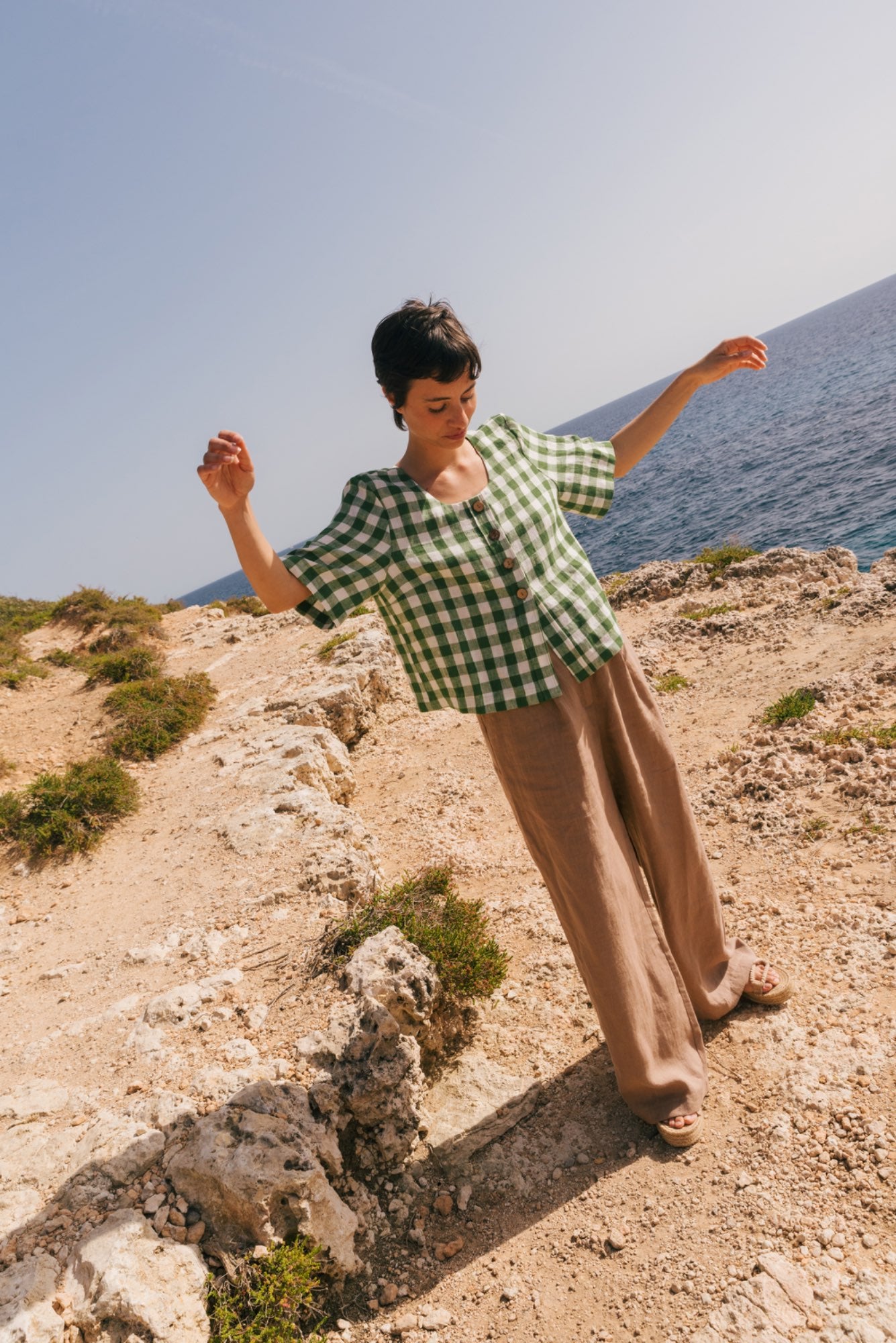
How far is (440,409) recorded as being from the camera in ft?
7.89

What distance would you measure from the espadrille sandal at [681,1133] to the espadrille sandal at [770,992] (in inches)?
26.6

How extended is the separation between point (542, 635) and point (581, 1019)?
216 centimetres

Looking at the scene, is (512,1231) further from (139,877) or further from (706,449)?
(706,449)

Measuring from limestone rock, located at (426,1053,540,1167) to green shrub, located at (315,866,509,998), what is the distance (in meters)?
0.36

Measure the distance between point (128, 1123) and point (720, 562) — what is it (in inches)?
417

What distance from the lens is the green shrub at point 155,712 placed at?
25.6ft

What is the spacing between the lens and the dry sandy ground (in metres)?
2.44

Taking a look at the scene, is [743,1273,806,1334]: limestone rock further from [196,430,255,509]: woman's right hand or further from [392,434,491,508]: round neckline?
[196,430,255,509]: woman's right hand

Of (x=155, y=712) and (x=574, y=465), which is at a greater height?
(x=574, y=465)

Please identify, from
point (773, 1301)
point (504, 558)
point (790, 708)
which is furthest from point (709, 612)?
point (773, 1301)

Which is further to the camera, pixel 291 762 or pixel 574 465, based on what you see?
pixel 291 762

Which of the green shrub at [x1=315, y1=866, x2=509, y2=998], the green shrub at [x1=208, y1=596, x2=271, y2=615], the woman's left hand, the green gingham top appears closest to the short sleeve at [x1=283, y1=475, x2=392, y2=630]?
the green gingham top

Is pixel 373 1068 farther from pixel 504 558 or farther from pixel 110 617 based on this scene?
pixel 110 617

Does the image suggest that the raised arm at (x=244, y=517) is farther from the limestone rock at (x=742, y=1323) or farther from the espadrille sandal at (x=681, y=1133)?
the limestone rock at (x=742, y=1323)
